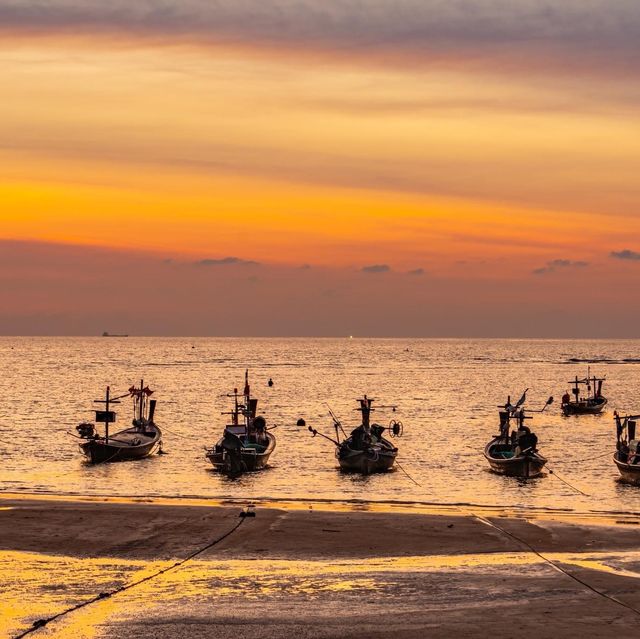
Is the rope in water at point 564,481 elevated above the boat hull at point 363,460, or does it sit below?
below

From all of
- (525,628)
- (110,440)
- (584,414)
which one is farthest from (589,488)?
(584,414)

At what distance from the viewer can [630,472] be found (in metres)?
62.2

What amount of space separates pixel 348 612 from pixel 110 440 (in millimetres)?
57100

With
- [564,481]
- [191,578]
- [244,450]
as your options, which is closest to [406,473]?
[564,481]

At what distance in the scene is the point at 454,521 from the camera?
37.5 metres

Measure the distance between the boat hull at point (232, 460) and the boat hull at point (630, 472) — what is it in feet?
75.4

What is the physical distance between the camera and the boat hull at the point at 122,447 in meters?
74.1

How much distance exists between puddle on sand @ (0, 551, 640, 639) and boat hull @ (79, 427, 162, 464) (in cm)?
4610


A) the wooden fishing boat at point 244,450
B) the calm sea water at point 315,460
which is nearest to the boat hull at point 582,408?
the calm sea water at point 315,460

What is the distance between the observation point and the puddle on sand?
72.8 feet

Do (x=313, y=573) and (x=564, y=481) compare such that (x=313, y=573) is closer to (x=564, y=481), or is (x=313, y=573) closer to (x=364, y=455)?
(x=364, y=455)

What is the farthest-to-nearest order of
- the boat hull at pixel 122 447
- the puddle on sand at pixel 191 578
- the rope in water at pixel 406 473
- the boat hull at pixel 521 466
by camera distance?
the boat hull at pixel 122 447, the boat hull at pixel 521 466, the rope in water at pixel 406 473, the puddle on sand at pixel 191 578

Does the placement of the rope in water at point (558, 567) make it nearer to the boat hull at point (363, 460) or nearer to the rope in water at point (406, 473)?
the rope in water at point (406, 473)

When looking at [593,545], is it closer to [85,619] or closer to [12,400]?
[85,619]
